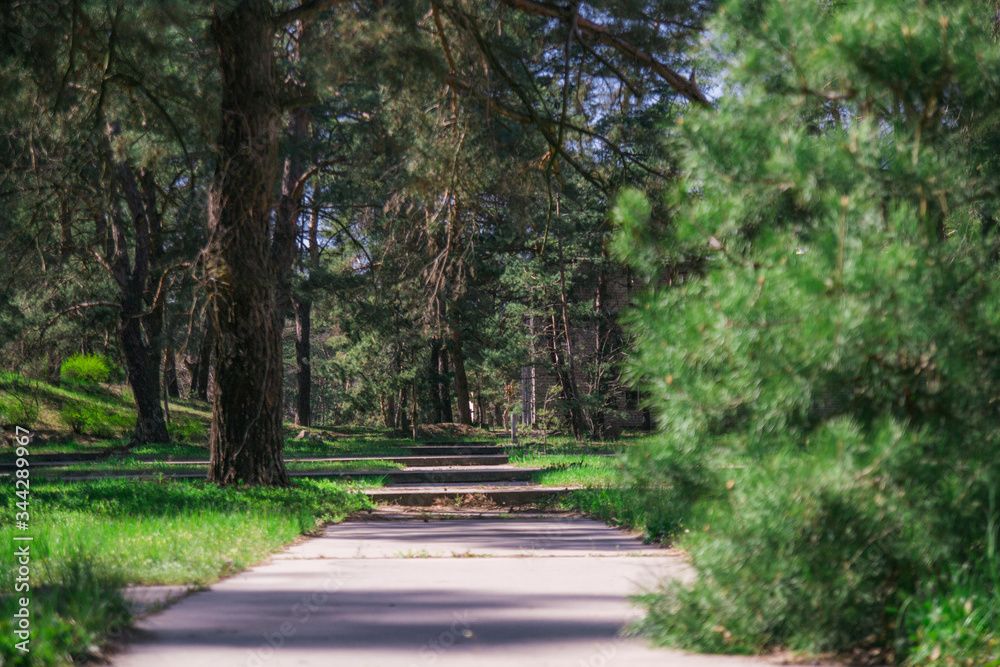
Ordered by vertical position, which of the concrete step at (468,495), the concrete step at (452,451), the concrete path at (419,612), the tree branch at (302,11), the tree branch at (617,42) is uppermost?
the tree branch at (302,11)

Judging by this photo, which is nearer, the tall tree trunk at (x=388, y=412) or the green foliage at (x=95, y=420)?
the green foliage at (x=95, y=420)

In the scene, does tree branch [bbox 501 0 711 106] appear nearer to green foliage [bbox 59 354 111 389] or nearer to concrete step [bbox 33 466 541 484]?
concrete step [bbox 33 466 541 484]

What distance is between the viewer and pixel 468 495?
1038cm

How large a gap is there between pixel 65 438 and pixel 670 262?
839 inches

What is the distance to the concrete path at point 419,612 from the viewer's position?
288cm

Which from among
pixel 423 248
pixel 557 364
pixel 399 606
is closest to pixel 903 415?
pixel 399 606

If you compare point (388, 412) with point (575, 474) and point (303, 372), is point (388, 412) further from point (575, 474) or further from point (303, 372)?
point (575, 474)

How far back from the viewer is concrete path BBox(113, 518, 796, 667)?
2.88 metres

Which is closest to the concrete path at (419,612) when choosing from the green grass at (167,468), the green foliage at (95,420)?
the green grass at (167,468)

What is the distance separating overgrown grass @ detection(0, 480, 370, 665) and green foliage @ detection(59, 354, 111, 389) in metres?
17.6

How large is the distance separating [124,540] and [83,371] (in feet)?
73.3

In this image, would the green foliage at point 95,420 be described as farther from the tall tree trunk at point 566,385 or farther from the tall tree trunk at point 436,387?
the tall tree trunk at point 566,385

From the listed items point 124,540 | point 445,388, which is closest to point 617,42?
point 124,540

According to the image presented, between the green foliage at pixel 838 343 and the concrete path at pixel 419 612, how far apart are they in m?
0.38
